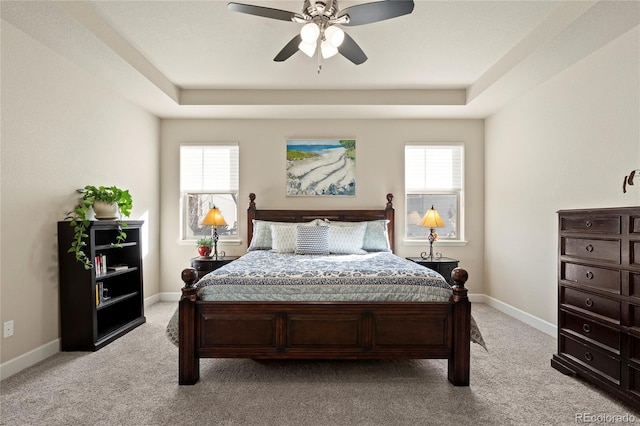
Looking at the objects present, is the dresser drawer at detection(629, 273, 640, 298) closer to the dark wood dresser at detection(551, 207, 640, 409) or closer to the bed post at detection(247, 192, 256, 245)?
the dark wood dresser at detection(551, 207, 640, 409)

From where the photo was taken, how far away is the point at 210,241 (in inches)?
191

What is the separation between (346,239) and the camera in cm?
424

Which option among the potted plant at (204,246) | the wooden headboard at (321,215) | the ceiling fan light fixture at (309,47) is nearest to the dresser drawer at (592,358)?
the wooden headboard at (321,215)

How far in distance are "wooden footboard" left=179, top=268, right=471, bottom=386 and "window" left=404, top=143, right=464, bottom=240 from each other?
2.69 meters

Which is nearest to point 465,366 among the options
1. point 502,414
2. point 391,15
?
point 502,414

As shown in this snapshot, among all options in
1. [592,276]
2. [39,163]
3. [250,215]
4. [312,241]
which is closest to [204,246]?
[250,215]

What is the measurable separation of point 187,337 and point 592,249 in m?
2.92

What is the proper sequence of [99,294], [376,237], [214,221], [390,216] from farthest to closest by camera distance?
[390,216]
[214,221]
[376,237]
[99,294]

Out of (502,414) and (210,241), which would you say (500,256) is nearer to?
(502,414)

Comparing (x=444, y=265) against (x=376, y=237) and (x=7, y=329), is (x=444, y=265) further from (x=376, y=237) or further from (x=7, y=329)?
(x=7, y=329)

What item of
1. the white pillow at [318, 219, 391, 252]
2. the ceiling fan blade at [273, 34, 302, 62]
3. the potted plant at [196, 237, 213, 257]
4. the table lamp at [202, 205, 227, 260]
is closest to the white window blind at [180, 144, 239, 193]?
the table lamp at [202, 205, 227, 260]

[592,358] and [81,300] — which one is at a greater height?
[81,300]

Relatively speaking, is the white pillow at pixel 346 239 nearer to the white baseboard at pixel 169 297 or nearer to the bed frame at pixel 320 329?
the bed frame at pixel 320 329

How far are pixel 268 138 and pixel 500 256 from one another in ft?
11.5
